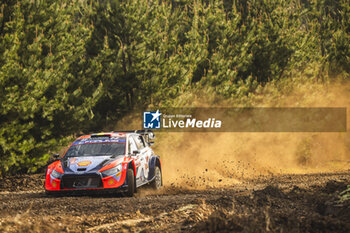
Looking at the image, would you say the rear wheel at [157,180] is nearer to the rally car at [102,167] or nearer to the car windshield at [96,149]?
the rally car at [102,167]

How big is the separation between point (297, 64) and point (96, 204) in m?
23.7

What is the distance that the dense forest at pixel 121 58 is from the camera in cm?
1658

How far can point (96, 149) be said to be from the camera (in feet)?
38.9

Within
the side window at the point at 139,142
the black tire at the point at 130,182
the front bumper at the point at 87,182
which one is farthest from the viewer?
the side window at the point at 139,142

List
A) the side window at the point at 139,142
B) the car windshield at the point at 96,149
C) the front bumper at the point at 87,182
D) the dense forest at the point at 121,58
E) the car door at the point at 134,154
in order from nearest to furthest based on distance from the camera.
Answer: the front bumper at the point at 87,182
the car door at the point at 134,154
the car windshield at the point at 96,149
the side window at the point at 139,142
the dense forest at the point at 121,58

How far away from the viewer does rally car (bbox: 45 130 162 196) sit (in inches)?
417

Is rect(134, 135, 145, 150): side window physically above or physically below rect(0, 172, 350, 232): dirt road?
below

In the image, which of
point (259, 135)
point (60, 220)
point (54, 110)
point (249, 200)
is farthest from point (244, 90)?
point (60, 220)

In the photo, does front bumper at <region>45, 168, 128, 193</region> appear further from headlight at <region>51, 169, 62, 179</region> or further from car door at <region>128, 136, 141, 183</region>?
car door at <region>128, 136, 141, 183</region>

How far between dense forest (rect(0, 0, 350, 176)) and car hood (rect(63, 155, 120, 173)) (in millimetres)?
5658

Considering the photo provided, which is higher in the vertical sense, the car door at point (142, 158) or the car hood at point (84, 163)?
the car hood at point (84, 163)

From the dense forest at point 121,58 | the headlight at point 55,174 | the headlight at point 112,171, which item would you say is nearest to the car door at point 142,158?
the headlight at point 112,171
